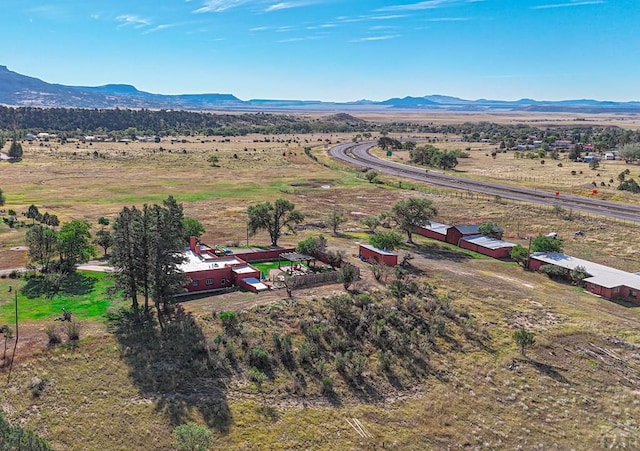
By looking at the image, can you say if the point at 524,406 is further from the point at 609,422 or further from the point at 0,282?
the point at 0,282

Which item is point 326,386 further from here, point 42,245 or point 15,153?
point 15,153

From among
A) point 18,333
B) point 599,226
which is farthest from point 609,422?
point 599,226

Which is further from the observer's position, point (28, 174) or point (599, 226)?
point (28, 174)

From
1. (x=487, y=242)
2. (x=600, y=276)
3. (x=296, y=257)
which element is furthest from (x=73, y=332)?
(x=487, y=242)

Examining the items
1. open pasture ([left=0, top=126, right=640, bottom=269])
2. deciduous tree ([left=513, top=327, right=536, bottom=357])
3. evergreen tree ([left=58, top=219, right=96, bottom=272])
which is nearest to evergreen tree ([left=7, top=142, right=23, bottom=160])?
open pasture ([left=0, top=126, right=640, bottom=269])

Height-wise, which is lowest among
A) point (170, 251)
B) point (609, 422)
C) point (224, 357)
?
point (609, 422)
